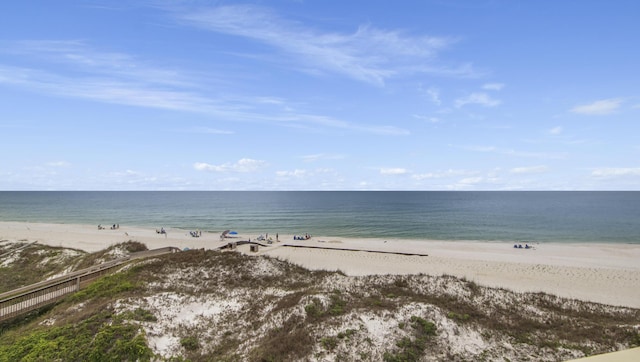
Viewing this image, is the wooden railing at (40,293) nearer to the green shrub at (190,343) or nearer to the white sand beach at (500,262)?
the green shrub at (190,343)

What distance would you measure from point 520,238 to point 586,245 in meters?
9.22

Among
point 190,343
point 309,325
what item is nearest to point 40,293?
point 190,343

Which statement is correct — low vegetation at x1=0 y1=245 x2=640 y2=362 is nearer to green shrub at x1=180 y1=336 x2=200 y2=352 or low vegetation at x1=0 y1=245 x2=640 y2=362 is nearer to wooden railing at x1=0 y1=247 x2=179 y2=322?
green shrub at x1=180 y1=336 x2=200 y2=352

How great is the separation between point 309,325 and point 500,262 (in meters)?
30.5

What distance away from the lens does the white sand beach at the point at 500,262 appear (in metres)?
27.9

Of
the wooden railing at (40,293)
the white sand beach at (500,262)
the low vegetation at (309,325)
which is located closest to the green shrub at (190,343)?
the low vegetation at (309,325)

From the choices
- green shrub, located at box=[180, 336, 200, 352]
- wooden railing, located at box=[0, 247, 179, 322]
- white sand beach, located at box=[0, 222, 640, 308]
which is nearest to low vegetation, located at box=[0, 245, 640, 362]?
green shrub, located at box=[180, 336, 200, 352]

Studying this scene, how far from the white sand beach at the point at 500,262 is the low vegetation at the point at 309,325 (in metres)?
9.28

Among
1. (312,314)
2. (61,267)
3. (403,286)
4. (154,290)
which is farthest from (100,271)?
(403,286)

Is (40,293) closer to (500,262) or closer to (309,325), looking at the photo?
(309,325)

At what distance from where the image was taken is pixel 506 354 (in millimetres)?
13352

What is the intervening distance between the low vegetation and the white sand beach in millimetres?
9280

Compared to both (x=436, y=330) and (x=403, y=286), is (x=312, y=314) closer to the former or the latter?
(x=436, y=330)

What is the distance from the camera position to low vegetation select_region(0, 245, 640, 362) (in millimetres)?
12992
